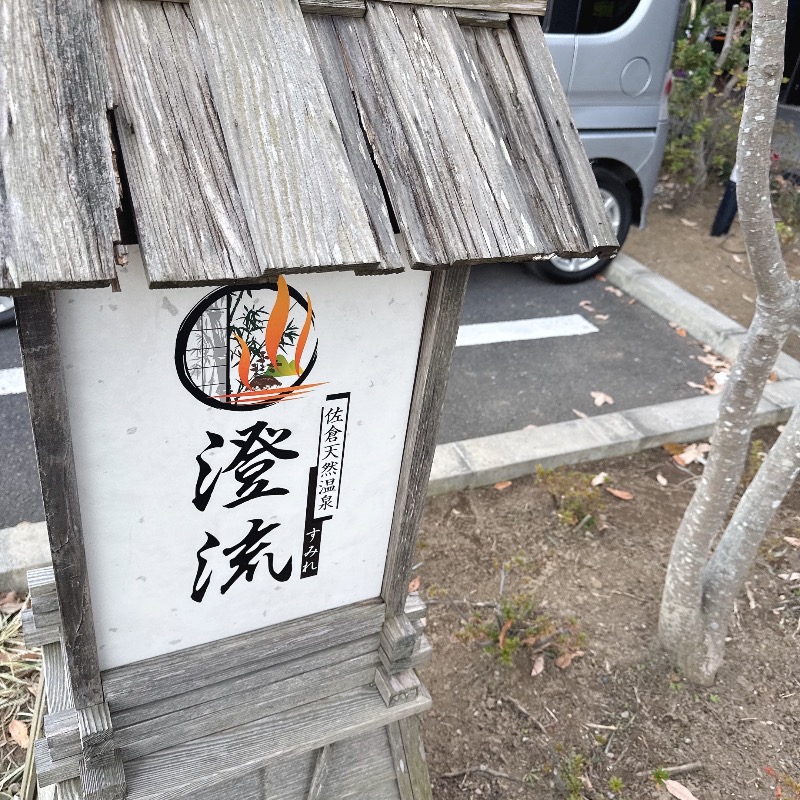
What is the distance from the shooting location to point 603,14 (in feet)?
16.2

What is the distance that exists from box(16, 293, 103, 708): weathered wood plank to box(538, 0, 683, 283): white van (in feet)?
13.2

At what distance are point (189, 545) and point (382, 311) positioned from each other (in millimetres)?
702

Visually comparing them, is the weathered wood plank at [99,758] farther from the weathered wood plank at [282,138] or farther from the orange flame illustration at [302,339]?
the weathered wood plank at [282,138]

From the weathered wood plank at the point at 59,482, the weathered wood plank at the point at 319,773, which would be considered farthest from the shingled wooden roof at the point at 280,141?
the weathered wood plank at the point at 319,773

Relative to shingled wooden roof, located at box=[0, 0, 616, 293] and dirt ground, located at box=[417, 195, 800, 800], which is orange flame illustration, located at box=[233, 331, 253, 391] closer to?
shingled wooden roof, located at box=[0, 0, 616, 293]

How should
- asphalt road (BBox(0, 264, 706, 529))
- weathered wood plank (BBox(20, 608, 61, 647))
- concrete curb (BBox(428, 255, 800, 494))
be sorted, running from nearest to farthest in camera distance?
weathered wood plank (BBox(20, 608, 61, 647)) < concrete curb (BBox(428, 255, 800, 494)) < asphalt road (BBox(0, 264, 706, 529))

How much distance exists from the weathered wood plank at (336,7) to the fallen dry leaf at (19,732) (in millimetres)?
2553

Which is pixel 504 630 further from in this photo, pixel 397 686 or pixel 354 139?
pixel 354 139

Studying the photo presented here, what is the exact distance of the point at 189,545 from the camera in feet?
5.16

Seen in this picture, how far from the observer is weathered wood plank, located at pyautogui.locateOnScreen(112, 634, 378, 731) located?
174 cm

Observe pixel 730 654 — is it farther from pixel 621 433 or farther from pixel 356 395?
pixel 356 395

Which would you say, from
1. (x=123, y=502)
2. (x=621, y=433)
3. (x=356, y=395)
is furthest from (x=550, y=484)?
(x=123, y=502)

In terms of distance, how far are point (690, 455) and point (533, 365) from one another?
1235 millimetres

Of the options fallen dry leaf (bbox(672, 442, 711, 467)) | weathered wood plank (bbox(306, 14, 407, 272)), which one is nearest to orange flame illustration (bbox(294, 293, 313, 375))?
weathered wood plank (bbox(306, 14, 407, 272))
